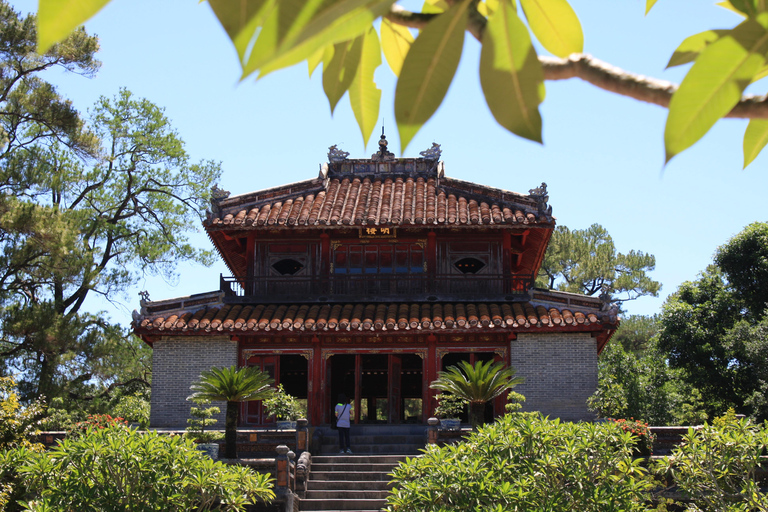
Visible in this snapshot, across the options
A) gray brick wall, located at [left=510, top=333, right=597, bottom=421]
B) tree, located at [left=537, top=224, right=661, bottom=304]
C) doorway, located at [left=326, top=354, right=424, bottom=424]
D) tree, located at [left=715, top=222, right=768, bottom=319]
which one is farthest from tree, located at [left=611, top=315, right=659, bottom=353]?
gray brick wall, located at [left=510, top=333, right=597, bottom=421]

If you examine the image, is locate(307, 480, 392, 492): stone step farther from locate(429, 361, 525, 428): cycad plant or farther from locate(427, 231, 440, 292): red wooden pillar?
locate(427, 231, 440, 292): red wooden pillar

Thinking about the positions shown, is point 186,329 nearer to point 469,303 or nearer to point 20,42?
point 469,303

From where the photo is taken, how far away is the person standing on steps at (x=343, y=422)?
567 inches

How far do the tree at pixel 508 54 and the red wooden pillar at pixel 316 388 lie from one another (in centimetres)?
1543

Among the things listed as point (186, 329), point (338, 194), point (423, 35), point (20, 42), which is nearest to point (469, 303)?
point (338, 194)

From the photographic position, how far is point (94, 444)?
9398 millimetres

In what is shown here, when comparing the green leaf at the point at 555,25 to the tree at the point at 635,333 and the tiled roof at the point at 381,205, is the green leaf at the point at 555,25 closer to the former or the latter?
the tiled roof at the point at 381,205

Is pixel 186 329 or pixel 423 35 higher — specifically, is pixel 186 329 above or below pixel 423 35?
above

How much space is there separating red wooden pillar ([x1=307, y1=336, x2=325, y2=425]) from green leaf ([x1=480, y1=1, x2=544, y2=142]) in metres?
15.6

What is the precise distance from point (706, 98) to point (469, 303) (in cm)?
1604

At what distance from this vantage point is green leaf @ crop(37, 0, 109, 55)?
0.85m

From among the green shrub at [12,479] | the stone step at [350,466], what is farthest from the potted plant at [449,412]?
the green shrub at [12,479]

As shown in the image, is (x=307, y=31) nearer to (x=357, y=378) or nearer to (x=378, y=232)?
(x=357, y=378)

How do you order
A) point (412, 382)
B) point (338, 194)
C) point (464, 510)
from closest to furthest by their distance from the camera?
point (464, 510), point (338, 194), point (412, 382)
